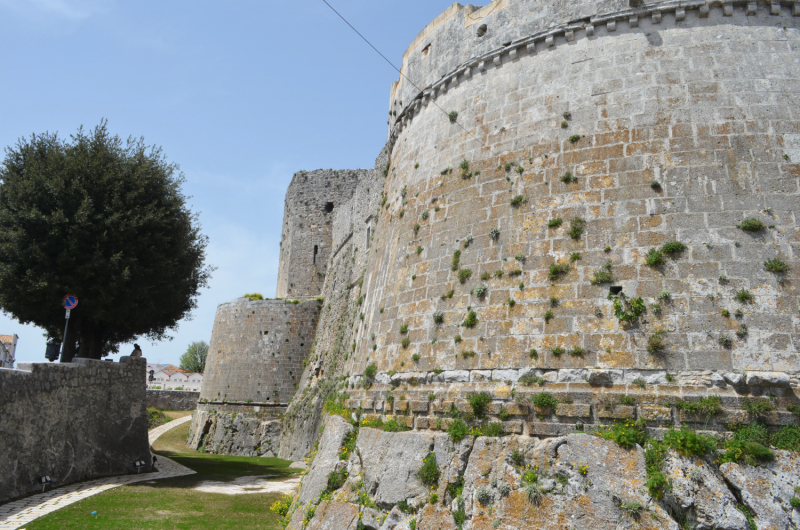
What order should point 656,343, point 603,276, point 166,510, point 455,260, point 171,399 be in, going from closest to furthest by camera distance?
point 656,343
point 603,276
point 455,260
point 166,510
point 171,399

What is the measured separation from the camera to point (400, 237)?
1130cm

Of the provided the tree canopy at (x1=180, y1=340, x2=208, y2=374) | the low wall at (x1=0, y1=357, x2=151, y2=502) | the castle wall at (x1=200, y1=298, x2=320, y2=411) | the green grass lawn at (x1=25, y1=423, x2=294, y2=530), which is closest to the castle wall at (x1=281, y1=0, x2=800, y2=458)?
the green grass lawn at (x1=25, y1=423, x2=294, y2=530)

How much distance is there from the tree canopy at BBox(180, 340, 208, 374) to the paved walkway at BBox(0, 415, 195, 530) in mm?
54519

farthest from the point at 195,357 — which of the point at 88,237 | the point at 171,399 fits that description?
the point at 88,237

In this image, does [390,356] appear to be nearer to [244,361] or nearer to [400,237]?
[400,237]

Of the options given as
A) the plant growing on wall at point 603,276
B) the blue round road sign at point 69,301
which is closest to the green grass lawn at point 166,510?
the blue round road sign at point 69,301

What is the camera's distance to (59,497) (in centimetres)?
1178

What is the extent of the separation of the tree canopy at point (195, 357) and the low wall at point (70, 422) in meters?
55.1

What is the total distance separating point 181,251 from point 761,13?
51.2ft

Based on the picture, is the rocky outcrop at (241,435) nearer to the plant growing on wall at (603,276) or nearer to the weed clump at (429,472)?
the weed clump at (429,472)

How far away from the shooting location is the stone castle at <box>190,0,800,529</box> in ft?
23.6

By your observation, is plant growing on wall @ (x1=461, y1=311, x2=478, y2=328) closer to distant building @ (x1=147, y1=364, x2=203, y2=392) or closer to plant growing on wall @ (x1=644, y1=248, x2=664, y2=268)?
plant growing on wall @ (x1=644, y1=248, x2=664, y2=268)

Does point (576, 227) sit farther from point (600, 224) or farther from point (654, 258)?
point (654, 258)

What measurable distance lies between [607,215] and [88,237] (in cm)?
1329
